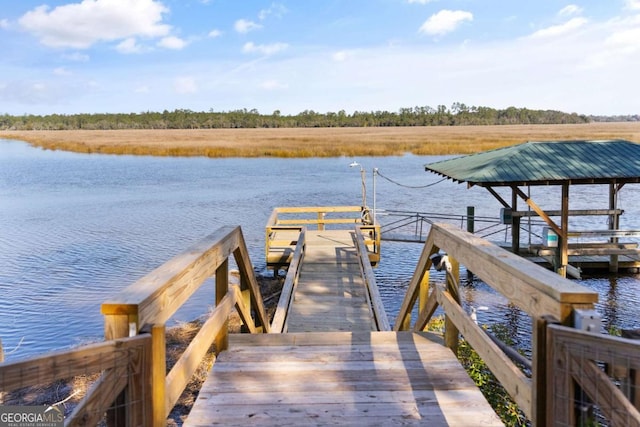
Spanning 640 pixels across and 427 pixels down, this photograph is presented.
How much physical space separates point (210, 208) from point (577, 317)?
22.2m

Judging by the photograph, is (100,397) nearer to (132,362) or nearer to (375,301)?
(132,362)

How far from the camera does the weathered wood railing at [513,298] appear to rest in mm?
1964

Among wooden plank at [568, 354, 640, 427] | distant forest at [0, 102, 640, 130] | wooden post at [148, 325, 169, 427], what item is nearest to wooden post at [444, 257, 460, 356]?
wooden plank at [568, 354, 640, 427]

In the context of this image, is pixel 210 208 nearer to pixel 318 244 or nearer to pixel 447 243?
pixel 318 244

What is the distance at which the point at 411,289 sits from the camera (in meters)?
4.59

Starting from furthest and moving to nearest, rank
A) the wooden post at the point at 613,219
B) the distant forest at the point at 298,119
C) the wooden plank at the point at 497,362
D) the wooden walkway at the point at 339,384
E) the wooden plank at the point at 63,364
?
the distant forest at the point at 298,119, the wooden post at the point at 613,219, the wooden walkway at the point at 339,384, the wooden plank at the point at 497,362, the wooden plank at the point at 63,364

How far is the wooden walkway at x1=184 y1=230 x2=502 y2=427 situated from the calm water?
6.51 metres

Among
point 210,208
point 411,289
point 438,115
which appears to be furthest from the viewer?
point 438,115

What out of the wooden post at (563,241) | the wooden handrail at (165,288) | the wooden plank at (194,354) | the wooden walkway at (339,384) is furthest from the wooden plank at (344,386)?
the wooden post at (563,241)

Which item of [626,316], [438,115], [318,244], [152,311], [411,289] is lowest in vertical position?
[626,316]

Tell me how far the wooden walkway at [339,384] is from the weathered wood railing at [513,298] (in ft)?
1.03

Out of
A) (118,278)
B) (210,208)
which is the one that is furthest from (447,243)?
(210,208)

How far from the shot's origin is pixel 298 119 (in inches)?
5030

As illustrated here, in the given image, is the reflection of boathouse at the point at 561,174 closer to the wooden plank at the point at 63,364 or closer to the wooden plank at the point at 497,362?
the wooden plank at the point at 497,362
